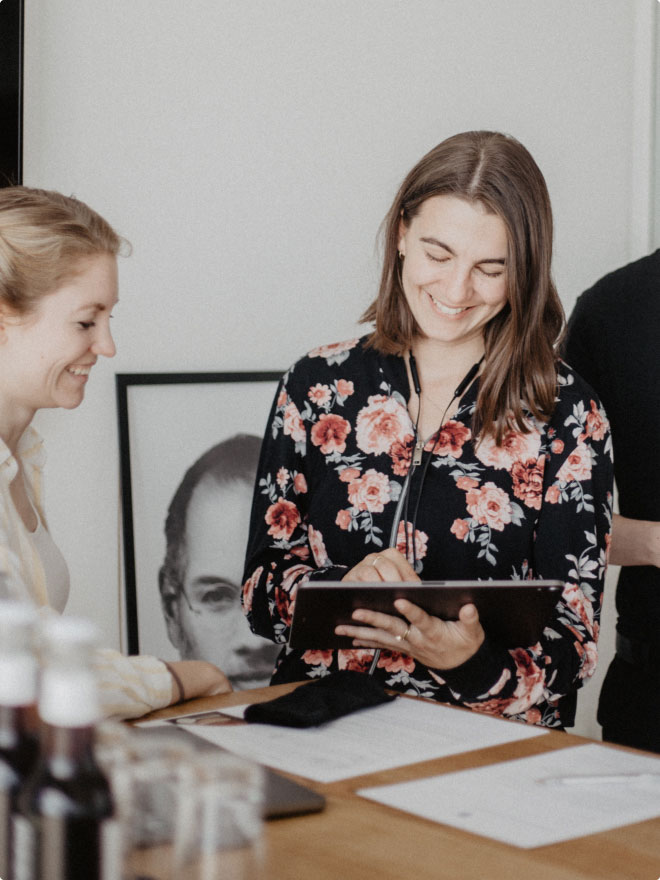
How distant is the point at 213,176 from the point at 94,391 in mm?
626

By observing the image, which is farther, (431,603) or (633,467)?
(633,467)

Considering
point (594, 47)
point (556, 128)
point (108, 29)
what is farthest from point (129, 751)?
point (594, 47)

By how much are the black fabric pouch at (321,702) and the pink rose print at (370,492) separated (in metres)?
0.46

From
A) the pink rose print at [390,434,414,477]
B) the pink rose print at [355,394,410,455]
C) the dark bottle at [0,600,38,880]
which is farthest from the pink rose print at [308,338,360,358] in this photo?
the dark bottle at [0,600,38,880]

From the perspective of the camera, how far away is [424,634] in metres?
1.52

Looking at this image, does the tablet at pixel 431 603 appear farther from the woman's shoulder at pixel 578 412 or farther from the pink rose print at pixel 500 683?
the woman's shoulder at pixel 578 412

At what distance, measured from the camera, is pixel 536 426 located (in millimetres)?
1885

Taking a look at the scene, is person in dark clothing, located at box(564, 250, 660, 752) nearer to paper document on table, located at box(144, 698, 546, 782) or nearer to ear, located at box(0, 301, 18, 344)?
paper document on table, located at box(144, 698, 546, 782)

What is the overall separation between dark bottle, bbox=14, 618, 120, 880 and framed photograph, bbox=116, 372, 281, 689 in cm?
185

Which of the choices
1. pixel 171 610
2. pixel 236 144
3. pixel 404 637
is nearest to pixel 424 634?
pixel 404 637

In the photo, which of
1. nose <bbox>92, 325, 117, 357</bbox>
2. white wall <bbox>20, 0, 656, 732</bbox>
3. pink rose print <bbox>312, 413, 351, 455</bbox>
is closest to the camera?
nose <bbox>92, 325, 117, 357</bbox>

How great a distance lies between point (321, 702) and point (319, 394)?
769 millimetres

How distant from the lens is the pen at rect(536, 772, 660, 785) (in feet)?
3.62

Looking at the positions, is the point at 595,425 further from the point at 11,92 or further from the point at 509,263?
the point at 11,92
